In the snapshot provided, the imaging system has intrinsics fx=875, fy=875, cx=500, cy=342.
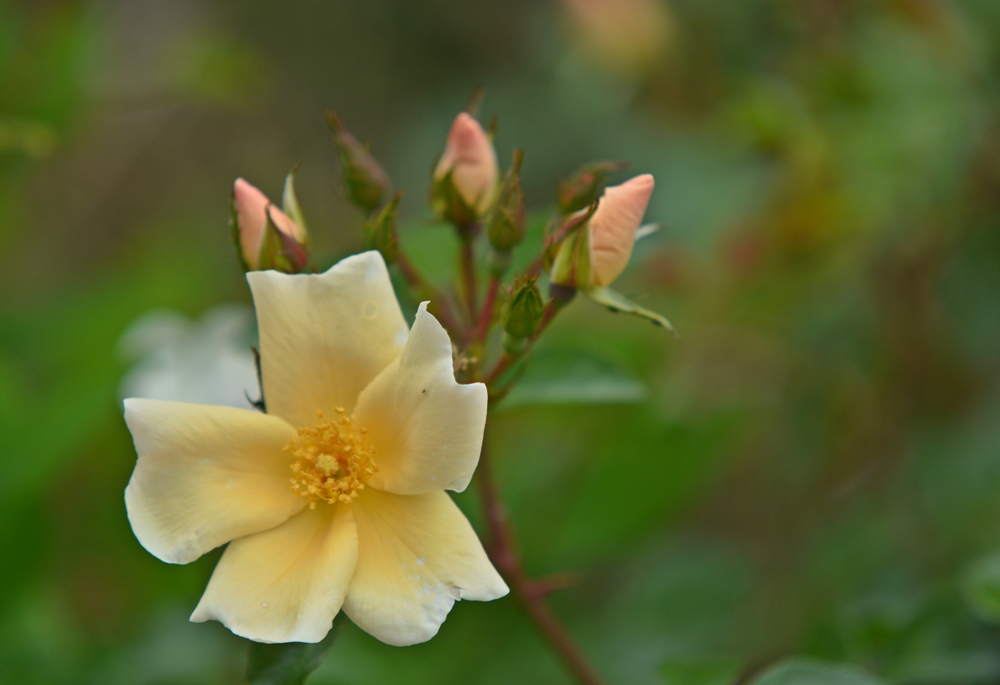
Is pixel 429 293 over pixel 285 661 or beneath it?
over

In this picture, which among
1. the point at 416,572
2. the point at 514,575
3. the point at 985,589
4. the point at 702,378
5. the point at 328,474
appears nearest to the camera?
the point at 416,572

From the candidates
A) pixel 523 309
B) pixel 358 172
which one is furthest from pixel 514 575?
pixel 358 172

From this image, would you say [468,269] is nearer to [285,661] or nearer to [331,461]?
[331,461]

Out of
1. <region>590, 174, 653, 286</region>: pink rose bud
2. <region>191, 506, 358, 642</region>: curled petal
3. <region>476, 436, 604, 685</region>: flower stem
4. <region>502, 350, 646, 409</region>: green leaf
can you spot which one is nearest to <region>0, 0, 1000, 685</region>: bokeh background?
<region>502, 350, 646, 409</region>: green leaf

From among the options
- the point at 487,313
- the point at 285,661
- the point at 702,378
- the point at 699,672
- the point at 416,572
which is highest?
the point at 487,313

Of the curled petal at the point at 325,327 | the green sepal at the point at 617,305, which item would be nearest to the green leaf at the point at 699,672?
the green sepal at the point at 617,305

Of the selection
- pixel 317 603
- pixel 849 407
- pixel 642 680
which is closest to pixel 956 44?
pixel 849 407
